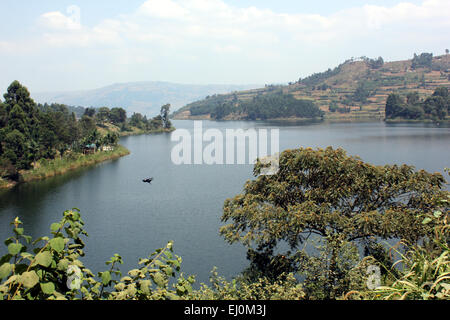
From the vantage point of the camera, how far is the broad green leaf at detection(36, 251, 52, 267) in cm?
307

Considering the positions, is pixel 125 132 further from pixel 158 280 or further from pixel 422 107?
pixel 158 280

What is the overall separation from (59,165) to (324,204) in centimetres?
3382

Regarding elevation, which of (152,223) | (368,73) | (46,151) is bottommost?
(152,223)

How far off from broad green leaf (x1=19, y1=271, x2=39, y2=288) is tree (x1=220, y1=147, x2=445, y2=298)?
28.7 ft

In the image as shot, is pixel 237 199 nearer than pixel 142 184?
Yes

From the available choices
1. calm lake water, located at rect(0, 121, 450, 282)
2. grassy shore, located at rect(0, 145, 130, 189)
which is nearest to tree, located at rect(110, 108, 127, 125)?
grassy shore, located at rect(0, 145, 130, 189)

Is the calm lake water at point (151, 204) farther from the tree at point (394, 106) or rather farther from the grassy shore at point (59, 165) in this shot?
the tree at point (394, 106)

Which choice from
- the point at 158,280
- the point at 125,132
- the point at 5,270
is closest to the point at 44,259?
the point at 5,270

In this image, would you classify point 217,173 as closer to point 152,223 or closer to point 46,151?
point 152,223

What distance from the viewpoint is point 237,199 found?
1330cm

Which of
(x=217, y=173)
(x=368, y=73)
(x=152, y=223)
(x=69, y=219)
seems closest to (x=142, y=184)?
(x=217, y=173)

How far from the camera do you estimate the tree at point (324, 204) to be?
1112 centimetres

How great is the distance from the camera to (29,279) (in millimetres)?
2957
